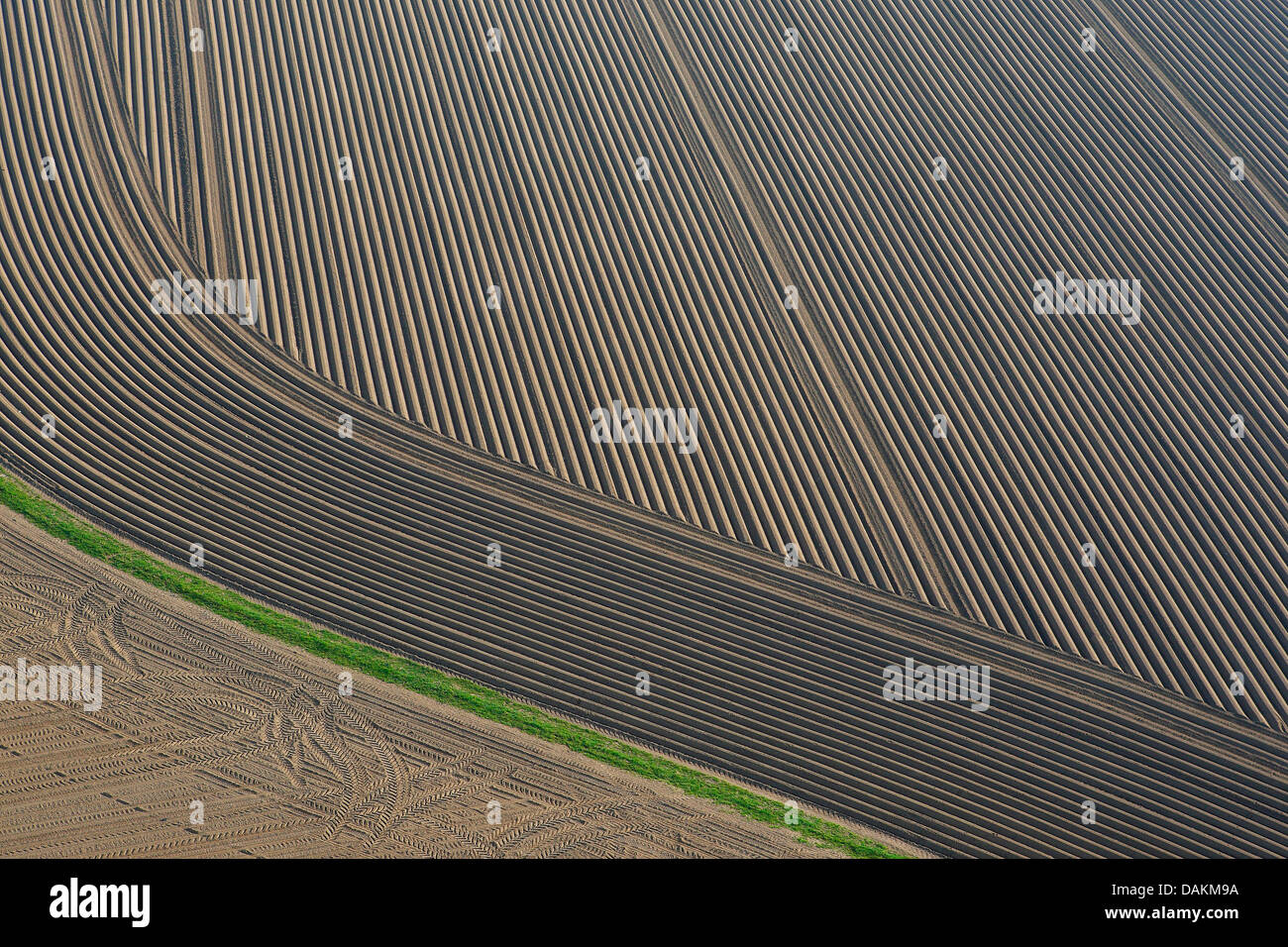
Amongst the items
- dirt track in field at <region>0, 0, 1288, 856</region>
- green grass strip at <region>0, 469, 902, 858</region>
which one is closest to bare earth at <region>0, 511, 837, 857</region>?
green grass strip at <region>0, 469, 902, 858</region>

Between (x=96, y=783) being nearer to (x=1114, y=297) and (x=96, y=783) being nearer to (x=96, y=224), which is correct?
(x=96, y=224)

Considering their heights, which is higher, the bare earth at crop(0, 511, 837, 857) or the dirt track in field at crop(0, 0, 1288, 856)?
the dirt track in field at crop(0, 0, 1288, 856)

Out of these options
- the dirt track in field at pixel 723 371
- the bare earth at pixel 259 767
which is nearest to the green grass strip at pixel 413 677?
the bare earth at pixel 259 767

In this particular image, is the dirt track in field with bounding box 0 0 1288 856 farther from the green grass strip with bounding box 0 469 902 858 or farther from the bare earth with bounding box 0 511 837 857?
the bare earth with bounding box 0 511 837 857

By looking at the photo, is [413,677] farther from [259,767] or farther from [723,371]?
[723,371]

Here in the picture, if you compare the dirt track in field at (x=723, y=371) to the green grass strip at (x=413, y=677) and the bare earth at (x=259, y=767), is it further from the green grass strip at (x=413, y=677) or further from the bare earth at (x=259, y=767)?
the bare earth at (x=259, y=767)

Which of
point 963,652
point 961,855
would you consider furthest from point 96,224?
point 961,855

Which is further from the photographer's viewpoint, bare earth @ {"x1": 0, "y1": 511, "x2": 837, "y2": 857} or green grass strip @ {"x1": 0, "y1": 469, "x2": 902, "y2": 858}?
green grass strip @ {"x1": 0, "y1": 469, "x2": 902, "y2": 858}
